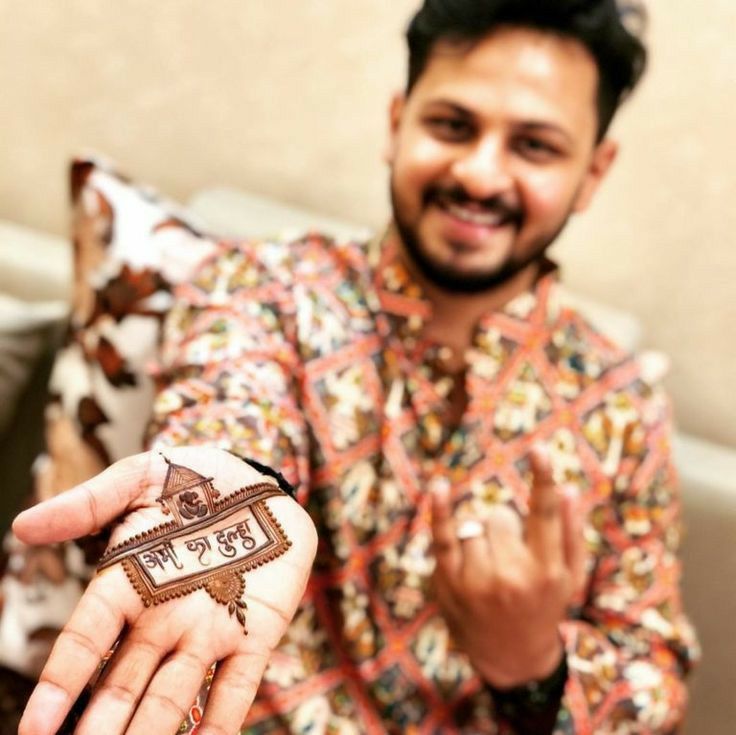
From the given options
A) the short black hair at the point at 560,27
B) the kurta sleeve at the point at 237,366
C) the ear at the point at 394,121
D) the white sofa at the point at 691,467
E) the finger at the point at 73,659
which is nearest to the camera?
the finger at the point at 73,659

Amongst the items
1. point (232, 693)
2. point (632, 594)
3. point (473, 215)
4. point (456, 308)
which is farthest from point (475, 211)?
point (232, 693)

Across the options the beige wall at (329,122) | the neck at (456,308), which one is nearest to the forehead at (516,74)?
the neck at (456,308)

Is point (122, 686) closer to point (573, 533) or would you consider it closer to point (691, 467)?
point (573, 533)

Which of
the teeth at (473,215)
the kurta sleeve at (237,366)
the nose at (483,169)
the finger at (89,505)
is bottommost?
the kurta sleeve at (237,366)

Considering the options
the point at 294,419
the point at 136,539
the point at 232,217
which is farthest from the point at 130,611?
the point at 232,217

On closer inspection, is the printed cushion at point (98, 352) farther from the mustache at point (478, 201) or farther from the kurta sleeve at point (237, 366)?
the mustache at point (478, 201)

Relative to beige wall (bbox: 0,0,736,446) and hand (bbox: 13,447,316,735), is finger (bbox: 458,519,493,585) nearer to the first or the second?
hand (bbox: 13,447,316,735)

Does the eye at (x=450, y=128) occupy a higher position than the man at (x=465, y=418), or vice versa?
the eye at (x=450, y=128)
